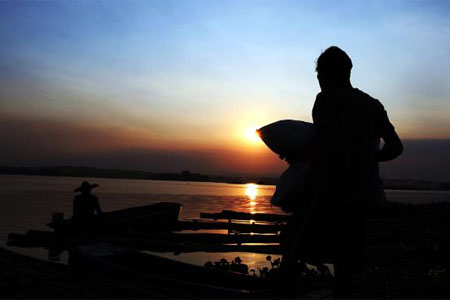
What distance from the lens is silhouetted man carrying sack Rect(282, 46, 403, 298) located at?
3.63 m

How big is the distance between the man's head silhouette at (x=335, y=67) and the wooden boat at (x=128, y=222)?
381 inches

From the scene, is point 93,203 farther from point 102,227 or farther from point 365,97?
point 365,97

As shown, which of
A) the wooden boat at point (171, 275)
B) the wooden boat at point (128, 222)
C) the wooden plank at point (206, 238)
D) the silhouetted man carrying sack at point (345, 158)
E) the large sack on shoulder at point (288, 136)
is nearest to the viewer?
the silhouetted man carrying sack at point (345, 158)

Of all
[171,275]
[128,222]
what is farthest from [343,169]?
[128,222]

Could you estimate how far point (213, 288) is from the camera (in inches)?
203

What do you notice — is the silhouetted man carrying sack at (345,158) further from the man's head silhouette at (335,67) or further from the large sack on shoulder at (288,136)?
the large sack on shoulder at (288,136)

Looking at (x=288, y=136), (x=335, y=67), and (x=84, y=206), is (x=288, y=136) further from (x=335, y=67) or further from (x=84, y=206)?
(x=84, y=206)

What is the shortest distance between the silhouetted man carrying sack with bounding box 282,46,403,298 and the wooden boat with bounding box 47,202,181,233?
9.44m

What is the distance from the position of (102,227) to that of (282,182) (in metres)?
9.33

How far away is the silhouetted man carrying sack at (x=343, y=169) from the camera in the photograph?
3.63 m

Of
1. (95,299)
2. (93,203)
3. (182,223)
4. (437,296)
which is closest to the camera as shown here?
(95,299)

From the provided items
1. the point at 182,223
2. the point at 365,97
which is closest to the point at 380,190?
the point at 365,97

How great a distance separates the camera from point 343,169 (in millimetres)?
3619

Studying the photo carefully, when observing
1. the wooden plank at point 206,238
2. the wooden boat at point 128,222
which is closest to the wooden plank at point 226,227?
the wooden boat at point 128,222
